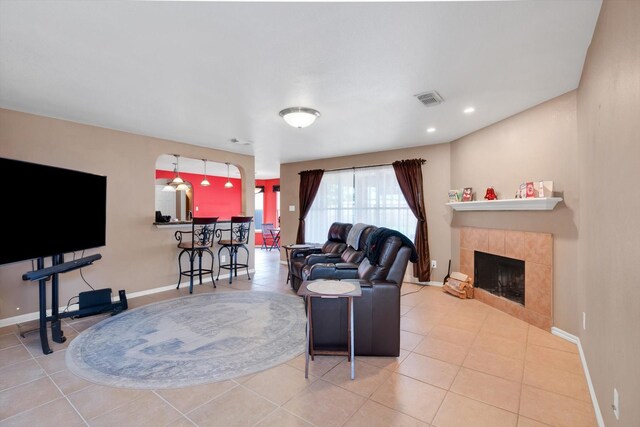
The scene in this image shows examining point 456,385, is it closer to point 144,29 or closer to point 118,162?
point 144,29

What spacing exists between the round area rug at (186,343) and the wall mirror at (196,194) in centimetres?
462

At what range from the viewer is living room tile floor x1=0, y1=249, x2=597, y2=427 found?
1.81 m

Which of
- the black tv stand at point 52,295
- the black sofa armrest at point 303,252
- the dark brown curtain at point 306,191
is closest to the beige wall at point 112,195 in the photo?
the black tv stand at point 52,295

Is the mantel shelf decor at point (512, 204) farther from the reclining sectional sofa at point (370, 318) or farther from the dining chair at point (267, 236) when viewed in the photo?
the dining chair at point (267, 236)

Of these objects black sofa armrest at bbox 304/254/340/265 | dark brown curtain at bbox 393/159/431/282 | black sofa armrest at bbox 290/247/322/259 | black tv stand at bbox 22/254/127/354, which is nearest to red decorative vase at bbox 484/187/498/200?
dark brown curtain at bbox 393/159/431/282

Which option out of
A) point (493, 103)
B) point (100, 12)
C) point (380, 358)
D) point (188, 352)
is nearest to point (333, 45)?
point (100, 12)

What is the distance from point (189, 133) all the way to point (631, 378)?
16.2 ft

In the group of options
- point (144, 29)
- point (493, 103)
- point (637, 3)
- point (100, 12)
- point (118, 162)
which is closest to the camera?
point (637, 3)

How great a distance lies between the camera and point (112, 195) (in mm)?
4117

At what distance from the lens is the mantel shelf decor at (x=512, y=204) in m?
3.03

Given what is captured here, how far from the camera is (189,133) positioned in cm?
436

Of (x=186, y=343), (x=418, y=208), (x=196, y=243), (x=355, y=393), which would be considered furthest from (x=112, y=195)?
(x=418, y=208)

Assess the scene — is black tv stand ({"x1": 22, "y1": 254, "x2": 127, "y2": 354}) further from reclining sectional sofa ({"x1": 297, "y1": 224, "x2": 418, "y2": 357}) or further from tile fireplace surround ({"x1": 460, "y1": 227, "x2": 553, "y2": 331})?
tile fireplace surround ({"x1": 460, "y1": 227, "x2": 553, "y2": 331})

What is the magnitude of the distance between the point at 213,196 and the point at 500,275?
8097 mm
